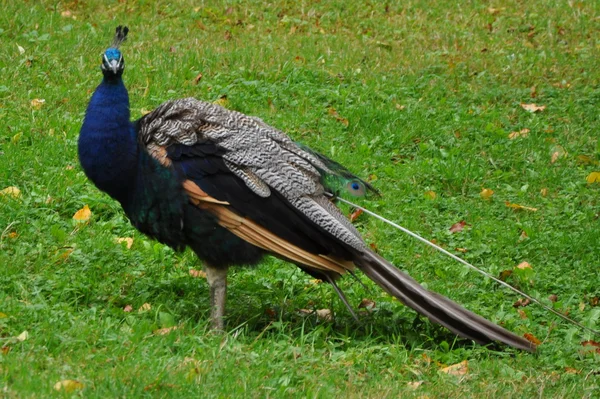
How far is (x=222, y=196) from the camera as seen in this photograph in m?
4.74

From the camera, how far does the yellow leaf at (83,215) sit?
19.3ft

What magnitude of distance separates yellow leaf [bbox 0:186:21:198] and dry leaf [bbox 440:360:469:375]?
2902 millimetres

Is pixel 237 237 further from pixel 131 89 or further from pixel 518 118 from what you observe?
pixel 518 118

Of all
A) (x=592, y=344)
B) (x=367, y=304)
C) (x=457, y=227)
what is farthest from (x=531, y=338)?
(x=457, y=227)

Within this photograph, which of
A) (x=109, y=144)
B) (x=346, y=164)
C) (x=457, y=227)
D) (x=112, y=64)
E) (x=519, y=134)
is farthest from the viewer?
(x=519, y=134)

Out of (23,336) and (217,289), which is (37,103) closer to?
(217,289)

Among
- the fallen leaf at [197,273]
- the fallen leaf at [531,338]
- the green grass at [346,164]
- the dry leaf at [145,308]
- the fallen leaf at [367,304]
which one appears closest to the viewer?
the green grass at [346,164]

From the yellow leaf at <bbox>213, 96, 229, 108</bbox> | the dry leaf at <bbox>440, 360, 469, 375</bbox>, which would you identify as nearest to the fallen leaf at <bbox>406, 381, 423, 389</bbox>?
the dry leaf at <bbox>440, 360, 469, 375</bbox>

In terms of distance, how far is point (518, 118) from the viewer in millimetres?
8086

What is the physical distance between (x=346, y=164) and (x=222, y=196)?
246 centimetres

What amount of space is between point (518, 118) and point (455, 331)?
11.8ft

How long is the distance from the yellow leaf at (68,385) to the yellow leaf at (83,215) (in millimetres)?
2289

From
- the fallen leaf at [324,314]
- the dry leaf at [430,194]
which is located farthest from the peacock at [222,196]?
the dry leaf at [430,194]

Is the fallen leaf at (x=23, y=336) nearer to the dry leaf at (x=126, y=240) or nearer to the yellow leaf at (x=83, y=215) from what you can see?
the dry leaf at (x=126, y=240)
